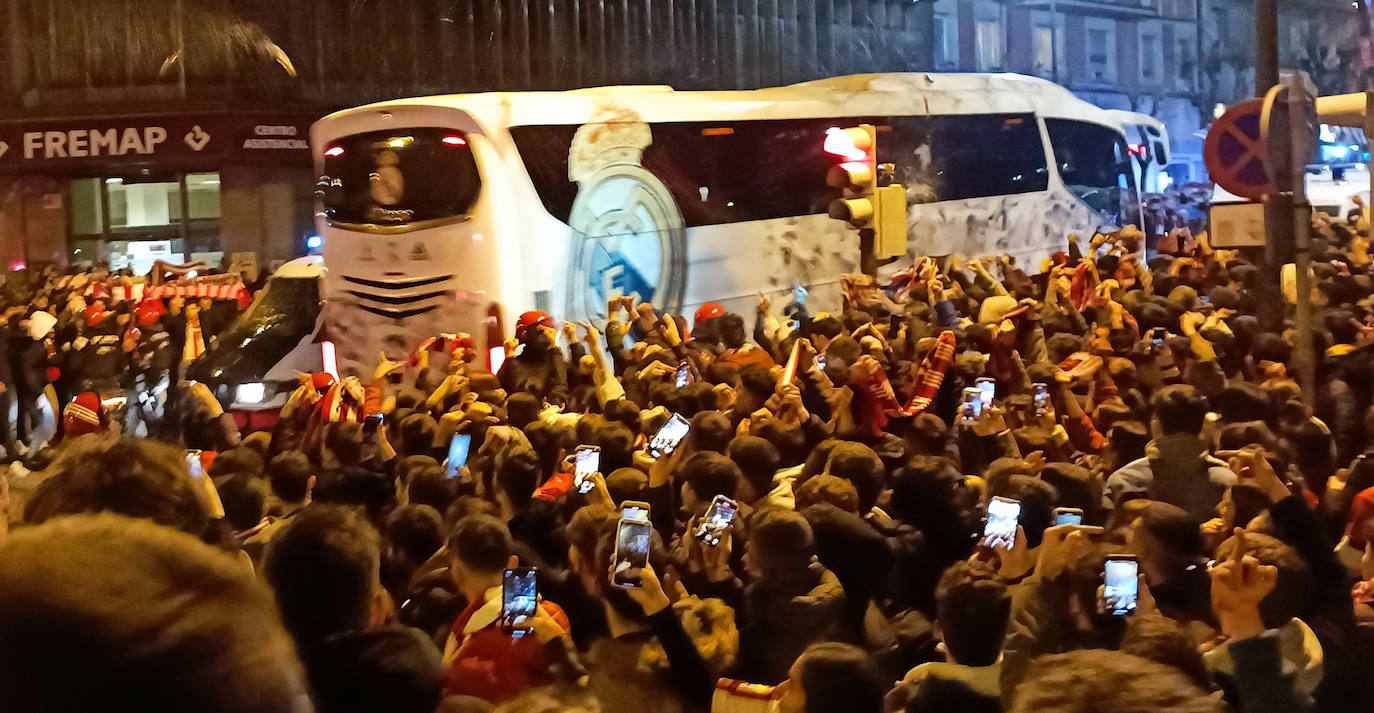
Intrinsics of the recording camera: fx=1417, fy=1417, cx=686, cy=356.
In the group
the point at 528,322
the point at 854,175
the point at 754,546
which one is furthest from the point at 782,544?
the point at 854,175

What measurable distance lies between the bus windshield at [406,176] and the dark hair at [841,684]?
8.55 metres

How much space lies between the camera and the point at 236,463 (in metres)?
5.27

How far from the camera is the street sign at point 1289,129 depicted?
6559 millimetres

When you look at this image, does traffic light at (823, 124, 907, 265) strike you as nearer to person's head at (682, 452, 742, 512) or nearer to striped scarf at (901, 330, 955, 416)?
striped scarf at (901, 330, 955, 416)

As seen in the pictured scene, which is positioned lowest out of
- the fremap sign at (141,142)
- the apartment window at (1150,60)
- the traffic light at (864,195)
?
the traffic light at (864,195)

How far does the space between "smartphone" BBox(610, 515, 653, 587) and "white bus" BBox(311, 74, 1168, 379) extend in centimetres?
744

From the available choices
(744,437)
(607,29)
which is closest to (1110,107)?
(607,29)

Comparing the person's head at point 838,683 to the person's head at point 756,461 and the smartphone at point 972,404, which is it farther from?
the smartphone at point 972,404

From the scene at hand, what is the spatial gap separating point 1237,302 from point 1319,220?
611 centimetres

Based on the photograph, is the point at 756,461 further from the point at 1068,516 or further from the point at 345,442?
the point at 345,442

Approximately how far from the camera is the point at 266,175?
770 inches

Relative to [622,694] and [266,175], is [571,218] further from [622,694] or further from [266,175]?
[266,175]

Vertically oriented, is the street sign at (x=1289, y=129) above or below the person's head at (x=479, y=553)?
above

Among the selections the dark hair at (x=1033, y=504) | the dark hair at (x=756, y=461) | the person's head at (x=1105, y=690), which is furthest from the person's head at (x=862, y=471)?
the person's head at (x=1105, y=690)
